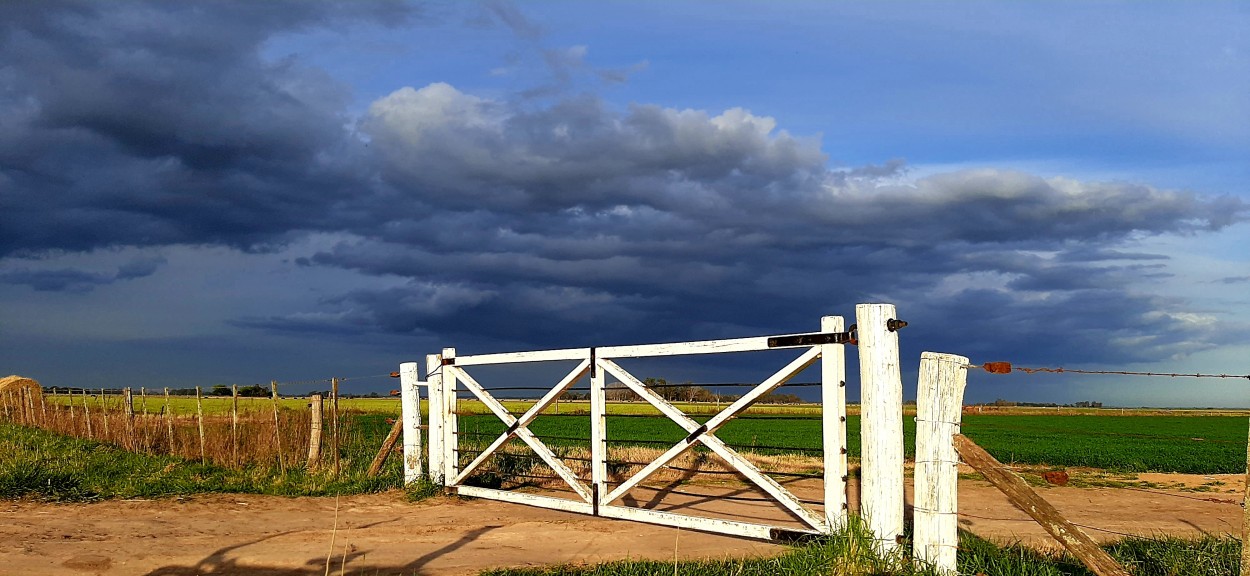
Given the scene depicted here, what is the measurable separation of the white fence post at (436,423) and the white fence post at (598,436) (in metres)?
3.45

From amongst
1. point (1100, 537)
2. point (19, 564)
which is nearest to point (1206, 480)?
point (1100, 537)

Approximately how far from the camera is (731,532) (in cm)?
912

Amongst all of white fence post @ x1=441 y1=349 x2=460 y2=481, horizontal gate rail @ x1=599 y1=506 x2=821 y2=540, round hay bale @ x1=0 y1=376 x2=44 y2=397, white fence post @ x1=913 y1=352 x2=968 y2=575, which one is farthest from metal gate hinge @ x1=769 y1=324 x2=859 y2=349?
round hay bale @ x1=0 y1=376 x2=44 y2=397

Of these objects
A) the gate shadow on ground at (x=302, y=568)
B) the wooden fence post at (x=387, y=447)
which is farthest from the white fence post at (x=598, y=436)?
the wooden fence post at (x=387, y=447)

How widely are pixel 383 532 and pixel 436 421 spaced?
138 inches

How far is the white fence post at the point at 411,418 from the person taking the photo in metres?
13.7

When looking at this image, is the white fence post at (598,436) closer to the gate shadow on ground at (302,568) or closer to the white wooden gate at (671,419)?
the white wooden gate at (671,419)

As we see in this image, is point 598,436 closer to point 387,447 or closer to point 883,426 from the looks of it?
point 883,426

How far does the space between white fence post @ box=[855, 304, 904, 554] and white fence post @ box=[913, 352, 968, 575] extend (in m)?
0.51

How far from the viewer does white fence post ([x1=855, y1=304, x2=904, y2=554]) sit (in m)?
7.75

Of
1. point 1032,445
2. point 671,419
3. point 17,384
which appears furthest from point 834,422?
point 17,384

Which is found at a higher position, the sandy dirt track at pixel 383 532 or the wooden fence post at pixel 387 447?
the wooden fence post at pixel 387 447

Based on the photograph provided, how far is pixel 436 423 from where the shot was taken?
44.1 feet

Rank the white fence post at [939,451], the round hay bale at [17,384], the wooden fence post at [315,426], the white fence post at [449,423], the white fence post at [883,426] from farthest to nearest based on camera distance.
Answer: the round hay bale at [17,384]
the wooden fence post at [315,426]
the white fence post at [449,423]
the white fence post at [883,426]
the white fence post at [939,451]
